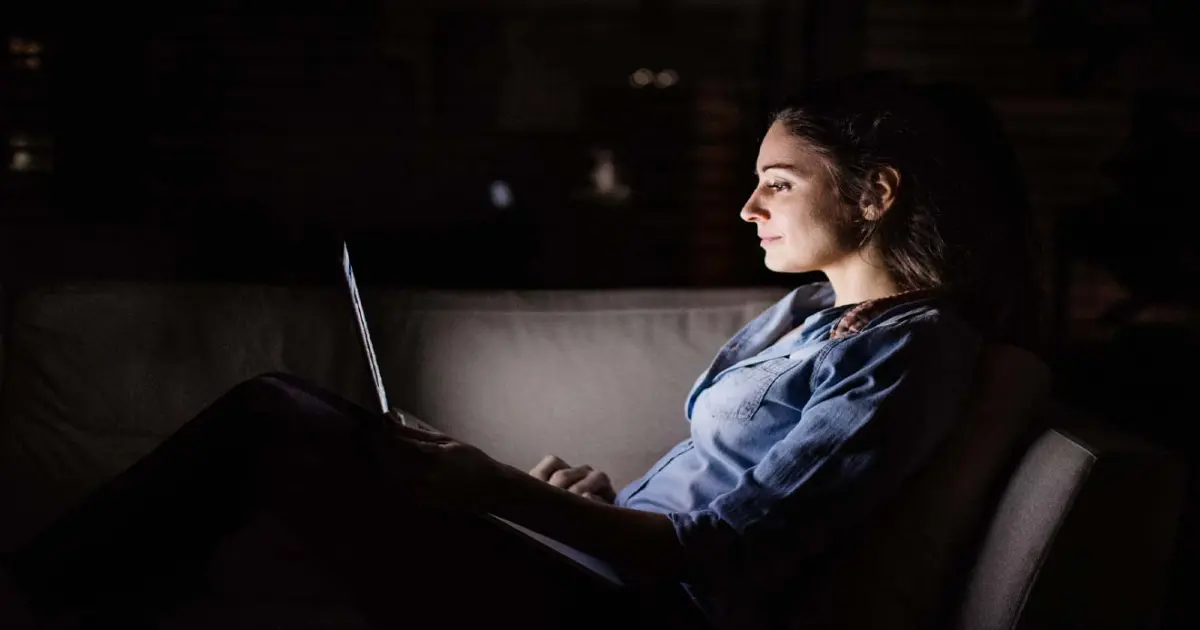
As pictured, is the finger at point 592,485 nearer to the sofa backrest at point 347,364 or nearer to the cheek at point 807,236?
the sofa backrest at point 347,364

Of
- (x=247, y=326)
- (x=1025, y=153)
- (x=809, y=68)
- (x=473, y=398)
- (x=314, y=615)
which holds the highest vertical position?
(x=809, y=68)

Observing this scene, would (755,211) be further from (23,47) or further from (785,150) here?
(23,47)

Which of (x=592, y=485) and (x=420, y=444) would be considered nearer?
(x=420, y=444)

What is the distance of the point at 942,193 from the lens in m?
1.42

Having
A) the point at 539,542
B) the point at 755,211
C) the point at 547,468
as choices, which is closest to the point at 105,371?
the point at 547,468

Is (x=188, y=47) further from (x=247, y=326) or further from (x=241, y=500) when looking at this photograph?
(x=241, y=500)

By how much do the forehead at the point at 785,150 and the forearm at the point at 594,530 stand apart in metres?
0.57

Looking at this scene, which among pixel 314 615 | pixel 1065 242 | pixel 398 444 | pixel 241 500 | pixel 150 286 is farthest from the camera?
pixel 1065 242

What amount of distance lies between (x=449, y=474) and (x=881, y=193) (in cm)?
72

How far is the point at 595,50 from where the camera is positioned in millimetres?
3387

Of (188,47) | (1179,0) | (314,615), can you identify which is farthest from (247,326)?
(1179,0)

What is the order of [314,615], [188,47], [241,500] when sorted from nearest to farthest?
[241,500] → [314,615] → [188,47]

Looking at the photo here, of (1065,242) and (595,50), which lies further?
(595,50)

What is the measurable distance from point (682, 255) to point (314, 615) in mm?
2202
